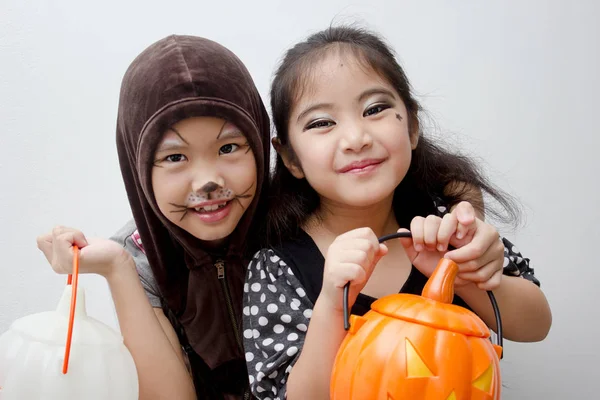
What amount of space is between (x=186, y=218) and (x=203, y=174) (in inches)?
3.3

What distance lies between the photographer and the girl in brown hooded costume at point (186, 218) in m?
0.95

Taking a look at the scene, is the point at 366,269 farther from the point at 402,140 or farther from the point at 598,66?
the point at 598,66

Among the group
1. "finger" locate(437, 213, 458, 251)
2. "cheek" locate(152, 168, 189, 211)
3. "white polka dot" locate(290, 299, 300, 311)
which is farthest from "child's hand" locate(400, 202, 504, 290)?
"cheek" locate(152, 168, 189, 211)

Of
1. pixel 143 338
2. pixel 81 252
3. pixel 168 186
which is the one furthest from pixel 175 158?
pixel 143 338

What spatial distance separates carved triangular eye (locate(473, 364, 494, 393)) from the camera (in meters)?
0.68

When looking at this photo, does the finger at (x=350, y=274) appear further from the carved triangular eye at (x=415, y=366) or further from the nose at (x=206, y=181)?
the nose at (x=206, y=181)

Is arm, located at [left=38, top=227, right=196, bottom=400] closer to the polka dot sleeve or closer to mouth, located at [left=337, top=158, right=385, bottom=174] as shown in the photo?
the polka dot sleeve

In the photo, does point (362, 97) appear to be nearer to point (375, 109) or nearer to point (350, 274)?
point (375, 109)

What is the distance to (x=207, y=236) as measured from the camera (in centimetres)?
100

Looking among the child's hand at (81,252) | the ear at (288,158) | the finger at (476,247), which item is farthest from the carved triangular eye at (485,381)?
the child's hand at (81,252)

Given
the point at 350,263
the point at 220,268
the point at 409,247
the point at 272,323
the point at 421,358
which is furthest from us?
the point at 220,268

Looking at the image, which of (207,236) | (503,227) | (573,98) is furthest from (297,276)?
(573,98)

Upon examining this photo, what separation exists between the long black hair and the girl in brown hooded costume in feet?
0.14

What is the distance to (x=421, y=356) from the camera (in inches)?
26.0
